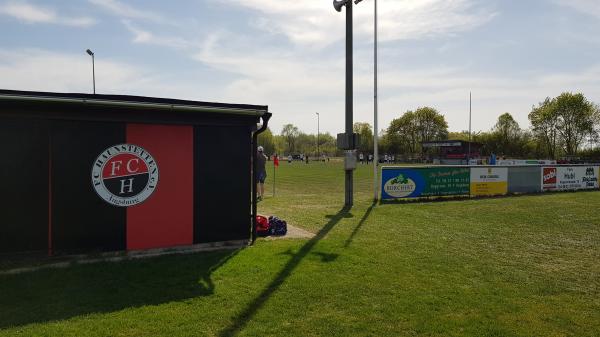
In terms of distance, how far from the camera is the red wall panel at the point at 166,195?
7.08 meters

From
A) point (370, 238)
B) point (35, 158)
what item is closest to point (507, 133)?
point (370, 238)

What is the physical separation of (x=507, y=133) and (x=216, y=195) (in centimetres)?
7828

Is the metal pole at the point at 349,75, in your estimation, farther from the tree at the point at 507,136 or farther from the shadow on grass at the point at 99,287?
the tree at the point at 507,136

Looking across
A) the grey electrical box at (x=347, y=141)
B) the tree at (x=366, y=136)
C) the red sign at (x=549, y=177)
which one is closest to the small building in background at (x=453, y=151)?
the tree at (x=366, y=136)

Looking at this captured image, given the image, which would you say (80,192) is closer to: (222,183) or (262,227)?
(222,183)

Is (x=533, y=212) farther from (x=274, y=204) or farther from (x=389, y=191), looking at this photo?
(x=274, y=204)

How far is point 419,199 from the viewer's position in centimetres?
1593

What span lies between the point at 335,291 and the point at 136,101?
14.0 ft

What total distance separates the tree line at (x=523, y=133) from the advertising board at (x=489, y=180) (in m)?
35.5

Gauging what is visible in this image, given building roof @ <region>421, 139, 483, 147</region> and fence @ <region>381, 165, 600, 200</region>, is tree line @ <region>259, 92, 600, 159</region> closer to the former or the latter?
building roof @ <region>421, 139, 483, 147</region>

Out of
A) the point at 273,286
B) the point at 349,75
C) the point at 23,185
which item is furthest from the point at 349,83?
the point at 23,185

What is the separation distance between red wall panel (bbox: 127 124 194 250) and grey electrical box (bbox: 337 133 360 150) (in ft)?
22.2

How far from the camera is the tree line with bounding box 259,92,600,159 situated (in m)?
64.1

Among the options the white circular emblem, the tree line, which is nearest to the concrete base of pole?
the white circular emblem
